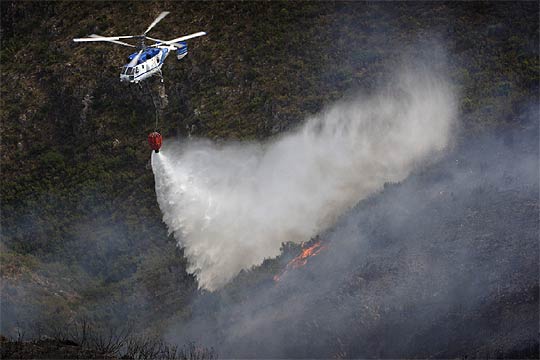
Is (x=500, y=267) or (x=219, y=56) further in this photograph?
(x=219, y=56)

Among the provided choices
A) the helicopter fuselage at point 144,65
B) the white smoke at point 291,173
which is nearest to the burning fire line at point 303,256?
the white smoke at point 291,173

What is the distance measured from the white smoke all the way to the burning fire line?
8.07 ft

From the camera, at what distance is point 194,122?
79.5 metres

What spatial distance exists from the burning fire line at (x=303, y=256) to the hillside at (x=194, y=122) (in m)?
0.95

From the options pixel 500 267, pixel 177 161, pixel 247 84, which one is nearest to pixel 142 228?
pixel 177 161

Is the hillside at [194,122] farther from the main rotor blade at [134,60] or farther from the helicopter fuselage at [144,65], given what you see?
the main rotor blade at [134,60]

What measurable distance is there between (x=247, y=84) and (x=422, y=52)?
17026 millimetres

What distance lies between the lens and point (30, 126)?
8269 centimetres

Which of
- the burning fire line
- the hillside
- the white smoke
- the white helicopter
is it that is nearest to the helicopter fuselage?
Result: the white helicopter

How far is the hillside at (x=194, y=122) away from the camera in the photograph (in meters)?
63.2

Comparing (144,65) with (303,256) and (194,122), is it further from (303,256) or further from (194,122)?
(303,256)

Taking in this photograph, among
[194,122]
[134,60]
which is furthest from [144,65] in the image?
[194,122]

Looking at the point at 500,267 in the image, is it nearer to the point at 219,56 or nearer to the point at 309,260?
the point at 309,260

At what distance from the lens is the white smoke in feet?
226
